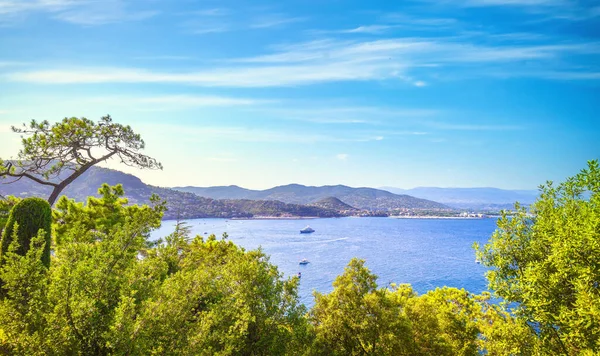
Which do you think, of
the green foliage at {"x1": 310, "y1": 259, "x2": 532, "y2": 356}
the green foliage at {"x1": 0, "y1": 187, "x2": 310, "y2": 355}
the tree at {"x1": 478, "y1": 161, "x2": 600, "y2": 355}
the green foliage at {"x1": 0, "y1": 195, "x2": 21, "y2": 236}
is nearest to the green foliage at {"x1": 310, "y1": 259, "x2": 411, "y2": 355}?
the green foliage at {"x1": 310, "y1": 259, "x2": 532, "y2": 356}

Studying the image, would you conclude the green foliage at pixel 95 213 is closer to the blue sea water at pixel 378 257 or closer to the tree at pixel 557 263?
the tree at pixel 557 263

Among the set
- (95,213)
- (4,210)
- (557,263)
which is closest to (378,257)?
(95,213)

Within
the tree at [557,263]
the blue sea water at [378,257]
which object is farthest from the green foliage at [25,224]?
the blue sea water at [378,257]

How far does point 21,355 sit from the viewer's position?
8.11 metres

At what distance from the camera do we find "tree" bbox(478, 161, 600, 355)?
11555mm

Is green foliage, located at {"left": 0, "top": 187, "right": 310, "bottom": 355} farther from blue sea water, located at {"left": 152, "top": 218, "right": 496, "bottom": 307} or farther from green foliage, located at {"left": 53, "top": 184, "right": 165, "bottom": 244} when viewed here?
blue sea water, located at {"left": 152, "top": 218, "right": 496, "bottom": 307}

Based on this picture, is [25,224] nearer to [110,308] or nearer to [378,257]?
[110,308]

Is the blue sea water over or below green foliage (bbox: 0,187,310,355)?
below

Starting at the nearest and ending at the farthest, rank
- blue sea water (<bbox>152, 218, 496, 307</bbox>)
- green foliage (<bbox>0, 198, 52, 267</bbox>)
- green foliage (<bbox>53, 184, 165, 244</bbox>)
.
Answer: green foliage (<bbox>0, 198, 52, 267</bbox>) → green foliage (<bbox>53, 184, 165, 244</bbox>) → blue sea water (<bbox>152, 218, 496, 307</bbox>)

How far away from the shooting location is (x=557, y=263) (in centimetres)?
1266

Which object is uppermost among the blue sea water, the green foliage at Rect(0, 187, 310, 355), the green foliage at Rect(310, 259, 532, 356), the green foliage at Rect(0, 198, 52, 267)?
the green foliage at Rect(0, 198, 52, 267)

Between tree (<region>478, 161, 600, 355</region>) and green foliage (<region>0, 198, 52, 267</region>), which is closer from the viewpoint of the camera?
tree (<region>478, 161, 600, 355</region>)

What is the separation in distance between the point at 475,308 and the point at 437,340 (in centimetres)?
617

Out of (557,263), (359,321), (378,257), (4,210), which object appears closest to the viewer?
(557,263)
